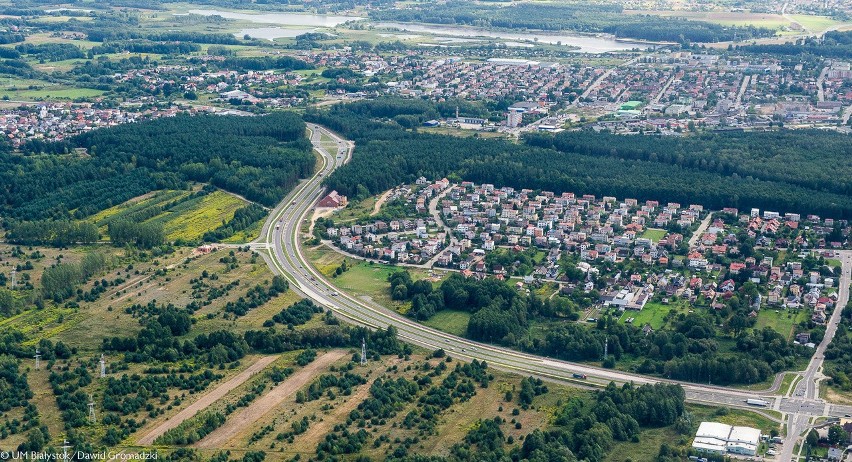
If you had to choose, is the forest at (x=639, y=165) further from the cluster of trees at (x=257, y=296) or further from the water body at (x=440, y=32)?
the water body at (x=440, y=32)

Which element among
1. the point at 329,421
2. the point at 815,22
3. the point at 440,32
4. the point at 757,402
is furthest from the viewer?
the point at 440,32

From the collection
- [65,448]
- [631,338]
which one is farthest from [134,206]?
[631,338]

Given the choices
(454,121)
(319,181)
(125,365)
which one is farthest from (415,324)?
(454,121)

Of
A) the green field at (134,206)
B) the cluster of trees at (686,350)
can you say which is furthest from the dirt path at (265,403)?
the green field at (134,206)

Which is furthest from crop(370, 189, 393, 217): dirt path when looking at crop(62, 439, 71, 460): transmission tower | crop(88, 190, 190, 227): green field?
crop(62, 439, 71, 460): transmission tower

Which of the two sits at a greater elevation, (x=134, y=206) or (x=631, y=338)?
(x=631, y=338)

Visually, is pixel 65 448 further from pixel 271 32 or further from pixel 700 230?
pixel 271 32
